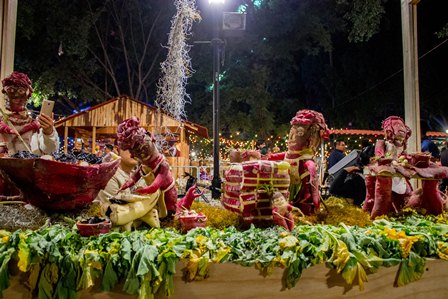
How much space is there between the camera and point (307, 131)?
245 cm

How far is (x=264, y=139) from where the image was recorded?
15961mm

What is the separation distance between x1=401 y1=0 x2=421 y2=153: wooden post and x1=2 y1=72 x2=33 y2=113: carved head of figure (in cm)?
317

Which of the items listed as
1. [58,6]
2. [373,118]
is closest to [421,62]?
[373,118]

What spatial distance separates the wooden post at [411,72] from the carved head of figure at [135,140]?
249 centimetres

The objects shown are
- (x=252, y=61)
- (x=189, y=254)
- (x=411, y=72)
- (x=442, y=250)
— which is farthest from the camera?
(x=252, y=61)

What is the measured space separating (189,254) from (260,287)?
0.35m

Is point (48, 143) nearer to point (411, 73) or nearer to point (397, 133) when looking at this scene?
point (397, 133)

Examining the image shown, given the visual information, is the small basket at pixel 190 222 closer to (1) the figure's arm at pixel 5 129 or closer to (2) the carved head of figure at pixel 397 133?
(1) the figure's arm at pixel 5 129

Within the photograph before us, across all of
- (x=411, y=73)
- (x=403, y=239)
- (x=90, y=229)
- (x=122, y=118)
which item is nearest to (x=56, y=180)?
(x=90, y=229)

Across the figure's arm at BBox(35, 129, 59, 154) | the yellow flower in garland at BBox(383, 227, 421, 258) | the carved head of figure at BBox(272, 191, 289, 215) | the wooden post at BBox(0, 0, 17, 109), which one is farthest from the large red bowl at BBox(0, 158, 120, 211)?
the yellow flower in garland at BBox(383, 227, 421, 258)

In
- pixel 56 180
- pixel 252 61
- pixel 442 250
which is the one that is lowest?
pixel 442 250

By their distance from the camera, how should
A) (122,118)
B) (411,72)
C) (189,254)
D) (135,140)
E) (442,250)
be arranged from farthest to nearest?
1. (122,118)
2. (411,72)
3. (135,140)
4. (442,250)
5. (189,254)

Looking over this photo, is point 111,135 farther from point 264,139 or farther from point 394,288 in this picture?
point 394,288

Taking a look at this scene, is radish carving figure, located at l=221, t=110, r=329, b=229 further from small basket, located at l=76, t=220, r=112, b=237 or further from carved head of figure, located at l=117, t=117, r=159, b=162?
small basket, located at l=76, t=220, r=112, b=237
